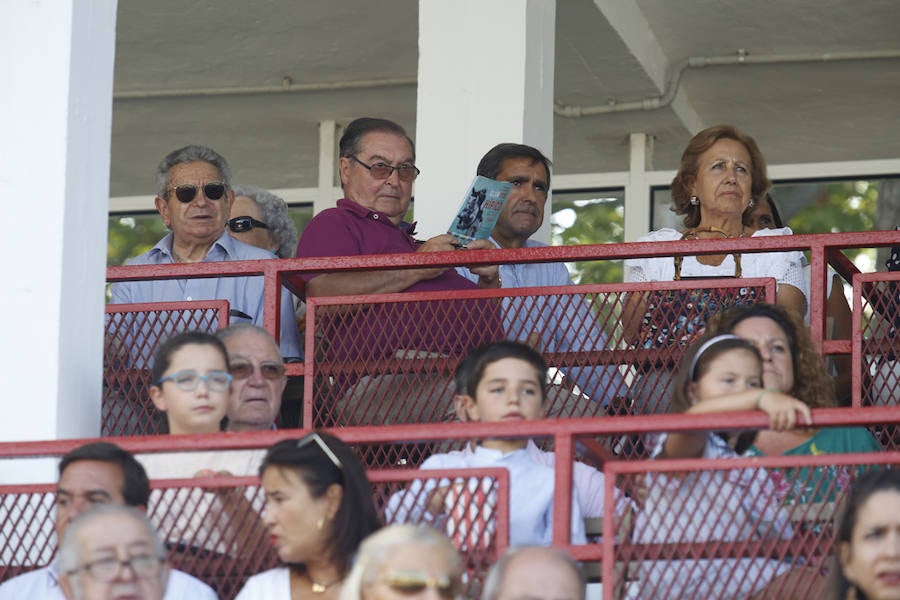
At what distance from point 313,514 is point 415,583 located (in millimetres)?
650

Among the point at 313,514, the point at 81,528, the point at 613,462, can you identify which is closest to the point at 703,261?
the point at 613,462

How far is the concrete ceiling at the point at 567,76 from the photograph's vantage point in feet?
37.1

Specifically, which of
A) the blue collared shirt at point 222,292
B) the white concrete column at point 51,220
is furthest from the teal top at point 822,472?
the blue collared shirt at point 222,292

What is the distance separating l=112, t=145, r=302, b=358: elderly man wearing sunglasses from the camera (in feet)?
26.9

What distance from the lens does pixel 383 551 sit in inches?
197

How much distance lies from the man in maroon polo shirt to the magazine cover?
0.05 metres

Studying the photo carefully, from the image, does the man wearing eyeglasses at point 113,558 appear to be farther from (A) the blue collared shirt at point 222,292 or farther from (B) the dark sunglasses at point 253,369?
(A) the blue collared shirt at point 222,292

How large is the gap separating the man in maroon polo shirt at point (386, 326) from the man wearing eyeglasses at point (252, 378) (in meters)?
0.53

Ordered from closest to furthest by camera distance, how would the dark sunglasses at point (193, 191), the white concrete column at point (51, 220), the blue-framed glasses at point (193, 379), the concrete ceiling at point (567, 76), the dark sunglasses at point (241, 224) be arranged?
1. the white concrete column at point (51, 220)
2. the blue-framed glasses at point (193, 379)
3. the dark sunglasses at point (193, 191)
4. the dark sunglasses at point (241, 224)
5. the concrete ceiling at point (567, 76)

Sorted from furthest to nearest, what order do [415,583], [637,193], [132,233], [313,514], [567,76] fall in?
[132,233] < [637,193] < [567,76] < [313,514] < [415,583]

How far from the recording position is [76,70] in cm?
645

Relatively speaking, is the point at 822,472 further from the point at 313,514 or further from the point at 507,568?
the point at 313,514

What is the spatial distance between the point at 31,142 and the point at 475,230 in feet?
6.33

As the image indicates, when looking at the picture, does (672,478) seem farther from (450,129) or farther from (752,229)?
(450,129)
